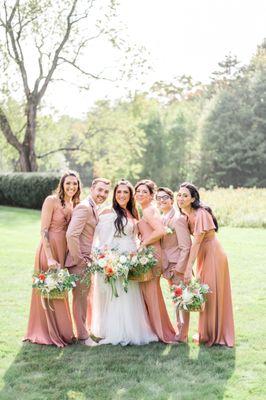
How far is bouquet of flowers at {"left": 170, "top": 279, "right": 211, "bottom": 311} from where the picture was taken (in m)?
6.23

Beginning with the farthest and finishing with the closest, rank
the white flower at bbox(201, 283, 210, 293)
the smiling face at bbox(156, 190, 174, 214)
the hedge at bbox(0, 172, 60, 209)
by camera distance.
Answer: the hedge at bbox(0, 172, 60, 209) < the smiling face at bbox(156, 190, 174, 214) < the white flower at bbox(201, 283, 210, 293)

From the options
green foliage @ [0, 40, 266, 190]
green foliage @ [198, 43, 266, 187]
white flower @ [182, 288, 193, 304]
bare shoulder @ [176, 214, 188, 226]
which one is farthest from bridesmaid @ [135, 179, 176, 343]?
green foliage @ [198, 43, 266, 187]

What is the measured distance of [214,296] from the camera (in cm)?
655

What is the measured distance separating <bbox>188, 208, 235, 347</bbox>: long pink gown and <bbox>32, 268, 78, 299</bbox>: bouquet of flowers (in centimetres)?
165

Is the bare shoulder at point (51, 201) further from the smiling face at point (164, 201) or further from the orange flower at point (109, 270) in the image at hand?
the smiling face at point (164, 201)

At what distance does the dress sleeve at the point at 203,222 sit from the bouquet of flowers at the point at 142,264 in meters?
0.61

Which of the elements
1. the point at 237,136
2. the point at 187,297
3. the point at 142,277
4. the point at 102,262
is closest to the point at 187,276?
the point at 187,297

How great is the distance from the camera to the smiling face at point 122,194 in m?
6.62

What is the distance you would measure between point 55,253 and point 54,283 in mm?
534

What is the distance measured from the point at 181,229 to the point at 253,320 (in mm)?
2322

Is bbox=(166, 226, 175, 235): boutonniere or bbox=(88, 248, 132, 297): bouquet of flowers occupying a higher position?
bbox=(166, 226, 175, 235): boutonniere

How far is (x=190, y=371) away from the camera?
5785mm

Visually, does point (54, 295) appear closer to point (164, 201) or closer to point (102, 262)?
point (102, 262)

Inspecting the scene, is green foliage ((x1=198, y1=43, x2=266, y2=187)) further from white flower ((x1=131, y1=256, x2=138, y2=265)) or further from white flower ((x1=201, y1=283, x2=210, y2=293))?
white flower ((x1=131, y1=256, x2=138, y2=265))
